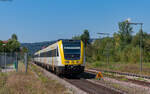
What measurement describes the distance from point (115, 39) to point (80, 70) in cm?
7647

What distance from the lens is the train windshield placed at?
65.8ft

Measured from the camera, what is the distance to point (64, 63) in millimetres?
19750

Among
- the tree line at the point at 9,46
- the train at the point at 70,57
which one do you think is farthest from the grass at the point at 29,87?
the tree line at the point at 9,46

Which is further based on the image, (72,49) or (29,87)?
(72,49)

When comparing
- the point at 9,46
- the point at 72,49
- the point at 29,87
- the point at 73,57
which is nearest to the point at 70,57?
the point at 73,57

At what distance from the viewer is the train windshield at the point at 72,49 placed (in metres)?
20.0

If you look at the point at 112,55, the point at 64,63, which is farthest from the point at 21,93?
the point at 112,55

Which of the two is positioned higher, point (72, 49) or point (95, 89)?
point (72, 49)

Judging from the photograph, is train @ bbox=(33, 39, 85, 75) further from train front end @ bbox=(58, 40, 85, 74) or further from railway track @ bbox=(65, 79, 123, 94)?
railway track @ bbox=(65, 79, 123, 94)

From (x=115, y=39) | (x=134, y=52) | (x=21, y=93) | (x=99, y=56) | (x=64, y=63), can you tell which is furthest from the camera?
(x=115, y=39)

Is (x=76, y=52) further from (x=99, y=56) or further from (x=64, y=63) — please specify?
(x=99, y=56)

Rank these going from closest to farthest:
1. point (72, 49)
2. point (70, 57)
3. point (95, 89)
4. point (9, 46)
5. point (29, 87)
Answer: point (29, 87), point (95, 89), point (70, 57), point (72, 49), point (9, 46)

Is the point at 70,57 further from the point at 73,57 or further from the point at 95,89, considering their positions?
the point at 95,89

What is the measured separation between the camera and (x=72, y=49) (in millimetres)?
20453
